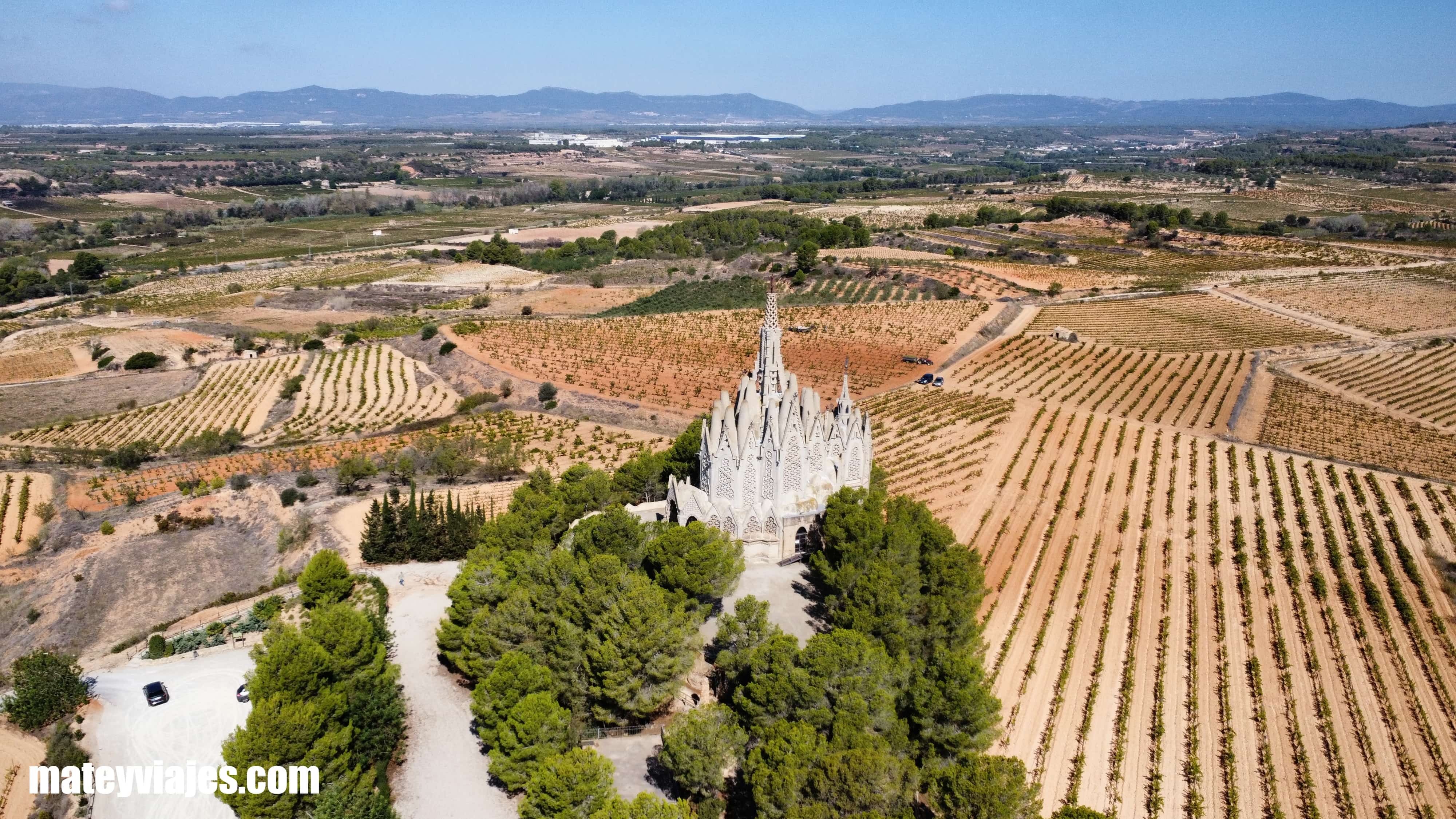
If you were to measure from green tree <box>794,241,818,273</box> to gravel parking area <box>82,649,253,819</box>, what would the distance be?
94.2m

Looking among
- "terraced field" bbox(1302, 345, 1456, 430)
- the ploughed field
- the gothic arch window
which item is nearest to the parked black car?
the gothic arch window

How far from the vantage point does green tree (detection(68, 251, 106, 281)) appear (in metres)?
128

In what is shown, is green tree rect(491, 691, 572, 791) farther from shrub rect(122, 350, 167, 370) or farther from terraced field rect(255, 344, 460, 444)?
shrub rect(122, 350, 167, 370)

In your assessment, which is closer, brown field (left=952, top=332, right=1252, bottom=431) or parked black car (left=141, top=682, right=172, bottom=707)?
parked black car (left=141, top=682, right=172, bottom=707)

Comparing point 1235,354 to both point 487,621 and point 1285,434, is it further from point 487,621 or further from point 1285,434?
point 487,621

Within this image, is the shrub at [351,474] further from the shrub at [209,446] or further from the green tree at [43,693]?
the green tree at [43,693]

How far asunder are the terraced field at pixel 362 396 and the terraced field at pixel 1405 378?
80891 mm

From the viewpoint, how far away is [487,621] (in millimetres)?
28906

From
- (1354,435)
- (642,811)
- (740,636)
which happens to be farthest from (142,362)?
(1354,435)

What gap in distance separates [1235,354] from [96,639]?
94070 mm

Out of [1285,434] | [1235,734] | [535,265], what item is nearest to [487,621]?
[1235,734]

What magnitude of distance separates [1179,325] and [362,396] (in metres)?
88.9

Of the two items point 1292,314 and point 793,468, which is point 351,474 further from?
point 1292,314

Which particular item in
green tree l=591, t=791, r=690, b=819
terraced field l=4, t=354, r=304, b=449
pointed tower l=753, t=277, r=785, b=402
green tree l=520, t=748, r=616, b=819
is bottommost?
terraced field l=4, t=354, r=304, b=449
